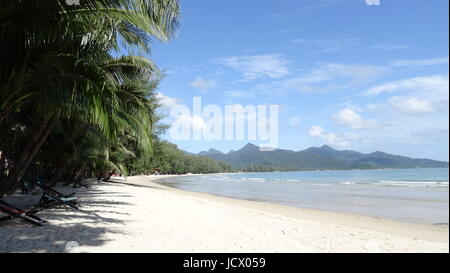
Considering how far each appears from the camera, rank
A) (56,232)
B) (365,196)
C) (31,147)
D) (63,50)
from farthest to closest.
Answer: (365,196), (31,147), (63,50), (56,232)

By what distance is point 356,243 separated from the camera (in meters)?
6.03

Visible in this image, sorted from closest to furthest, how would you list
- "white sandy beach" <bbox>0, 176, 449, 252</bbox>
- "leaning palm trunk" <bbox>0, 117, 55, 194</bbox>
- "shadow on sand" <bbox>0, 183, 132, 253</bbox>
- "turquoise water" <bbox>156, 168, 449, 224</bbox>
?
"shadow on sand" <bbox>0, 183, 132, 253</bbox> → "white sandy beach" <bbox>0, 176, 449, 252</bbox> → "leaning palm trunk" <bbox>0, 117, 55, 194</bbox> → "turquoise water" <bbox>156, 168, 449, 224</bbox>

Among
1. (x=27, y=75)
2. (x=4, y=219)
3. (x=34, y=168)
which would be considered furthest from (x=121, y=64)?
(x=34, y=168)

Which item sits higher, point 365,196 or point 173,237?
point 173,237

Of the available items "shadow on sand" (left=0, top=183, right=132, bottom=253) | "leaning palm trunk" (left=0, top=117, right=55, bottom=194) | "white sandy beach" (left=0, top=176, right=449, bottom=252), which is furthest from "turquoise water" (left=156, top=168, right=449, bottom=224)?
"leaning palm trunk" (left=0, top=117, right=55, bottom=194)

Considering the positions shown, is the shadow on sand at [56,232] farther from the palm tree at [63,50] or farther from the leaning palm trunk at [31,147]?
the palm tree at [63,50]

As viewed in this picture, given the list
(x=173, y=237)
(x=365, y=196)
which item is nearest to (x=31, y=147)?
(x=173, y=237)

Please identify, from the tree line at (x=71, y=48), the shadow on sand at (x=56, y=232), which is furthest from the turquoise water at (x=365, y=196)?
the tree line at (x=71, y=48)

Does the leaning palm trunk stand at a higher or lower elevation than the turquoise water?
higher

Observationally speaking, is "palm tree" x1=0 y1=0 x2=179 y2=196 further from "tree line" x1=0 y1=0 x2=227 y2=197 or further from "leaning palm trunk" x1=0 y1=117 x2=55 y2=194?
"leaning palm trunk" x1=0 y1=117 x2=55 y2=194

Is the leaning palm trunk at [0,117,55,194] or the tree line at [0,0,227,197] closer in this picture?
the tree line at [0,0,227,197]

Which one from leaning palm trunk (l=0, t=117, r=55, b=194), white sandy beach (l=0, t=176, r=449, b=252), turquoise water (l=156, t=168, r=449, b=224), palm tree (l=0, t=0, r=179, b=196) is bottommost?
turquoise water (l=156, t=168, r=449, b=224)

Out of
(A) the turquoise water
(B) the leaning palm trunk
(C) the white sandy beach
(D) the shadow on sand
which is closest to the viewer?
(D) the shadow on sand

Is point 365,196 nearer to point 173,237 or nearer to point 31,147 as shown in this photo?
point 173,237
